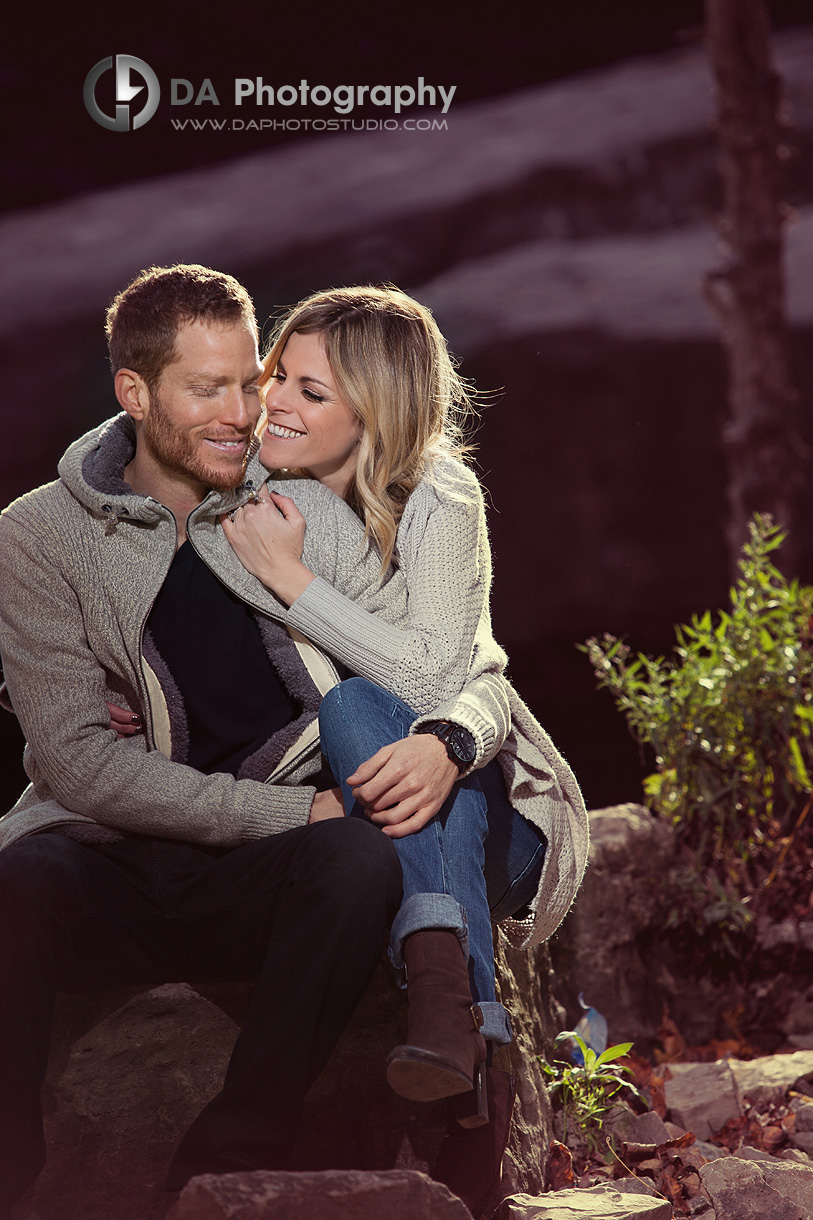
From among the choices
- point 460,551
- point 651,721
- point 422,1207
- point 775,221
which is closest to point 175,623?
point 460,551

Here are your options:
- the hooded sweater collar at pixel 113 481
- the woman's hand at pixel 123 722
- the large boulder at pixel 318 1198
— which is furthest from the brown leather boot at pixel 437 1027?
the hooded sweater collar at pixel 113 481

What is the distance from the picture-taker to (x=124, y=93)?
11.3 feet

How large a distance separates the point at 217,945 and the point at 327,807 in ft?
0.92

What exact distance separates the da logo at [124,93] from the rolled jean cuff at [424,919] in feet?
8.58

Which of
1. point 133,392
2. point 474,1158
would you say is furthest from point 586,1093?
point 133,392

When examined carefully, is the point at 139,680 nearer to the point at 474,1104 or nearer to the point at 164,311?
A: the point at 164,311

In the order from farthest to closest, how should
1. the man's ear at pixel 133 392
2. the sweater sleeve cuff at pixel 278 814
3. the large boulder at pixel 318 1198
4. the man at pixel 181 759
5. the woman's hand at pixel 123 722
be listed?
the man's ear at pixel 133 392 < the woman's hand at pixel 123 722 < the sweater sleeve cuff at pixel 278 814 < the man at pixel 181 759 < the large boulder at pixel 318 1198

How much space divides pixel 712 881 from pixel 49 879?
2.05m

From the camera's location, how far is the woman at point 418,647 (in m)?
1.73

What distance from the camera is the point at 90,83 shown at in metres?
3.41

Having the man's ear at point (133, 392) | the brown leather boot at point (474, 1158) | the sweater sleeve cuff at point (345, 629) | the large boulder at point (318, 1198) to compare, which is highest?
the man's ear at point (133, 392)

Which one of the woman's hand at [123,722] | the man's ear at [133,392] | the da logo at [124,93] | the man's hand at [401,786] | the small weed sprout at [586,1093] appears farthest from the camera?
the da logo at [124,93]

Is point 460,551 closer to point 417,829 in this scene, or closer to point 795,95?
point 417,829

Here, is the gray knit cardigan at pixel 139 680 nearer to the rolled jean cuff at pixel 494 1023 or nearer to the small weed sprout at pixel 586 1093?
the rolled jean cuff at pixel 494 1023
